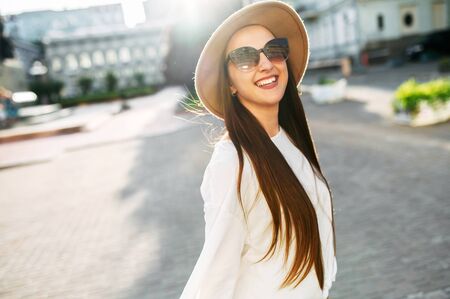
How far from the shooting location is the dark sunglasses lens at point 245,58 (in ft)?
4.80

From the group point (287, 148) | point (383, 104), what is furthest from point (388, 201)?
point (383, 104)

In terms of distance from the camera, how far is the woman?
1.27 metres

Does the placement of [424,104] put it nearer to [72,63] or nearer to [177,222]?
[177,222]

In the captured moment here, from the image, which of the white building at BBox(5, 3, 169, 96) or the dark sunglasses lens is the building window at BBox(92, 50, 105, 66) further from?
the dark sunglasses lens

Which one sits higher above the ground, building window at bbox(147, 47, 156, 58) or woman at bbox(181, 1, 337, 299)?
building window at bbox(147, 47, 156, 58)

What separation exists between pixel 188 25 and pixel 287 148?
18.5 meters

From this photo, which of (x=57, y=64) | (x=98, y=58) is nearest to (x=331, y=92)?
(x=98, y=58)

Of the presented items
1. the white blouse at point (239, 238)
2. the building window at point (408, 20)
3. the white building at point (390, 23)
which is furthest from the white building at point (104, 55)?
the white blouse at point (239, 238)

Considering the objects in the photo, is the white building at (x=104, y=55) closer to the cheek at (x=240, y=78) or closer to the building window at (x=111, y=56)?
the building window at (x=111, y=56)

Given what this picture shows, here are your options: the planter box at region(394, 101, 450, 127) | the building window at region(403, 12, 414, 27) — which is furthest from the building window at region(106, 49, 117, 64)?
the planter box at region(394, 101, 450, 127)

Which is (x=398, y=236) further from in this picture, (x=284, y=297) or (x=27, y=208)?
(x=27, y=208)

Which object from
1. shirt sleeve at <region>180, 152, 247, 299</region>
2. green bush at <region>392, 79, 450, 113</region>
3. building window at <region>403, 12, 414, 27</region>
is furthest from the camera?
building window at <region>403, 12, 414, 27</region>

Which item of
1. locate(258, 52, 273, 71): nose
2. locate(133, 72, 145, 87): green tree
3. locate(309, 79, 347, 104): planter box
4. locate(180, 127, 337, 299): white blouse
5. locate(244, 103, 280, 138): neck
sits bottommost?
locate(133, 72, 145, 87): green tree

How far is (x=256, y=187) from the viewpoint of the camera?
136cm
